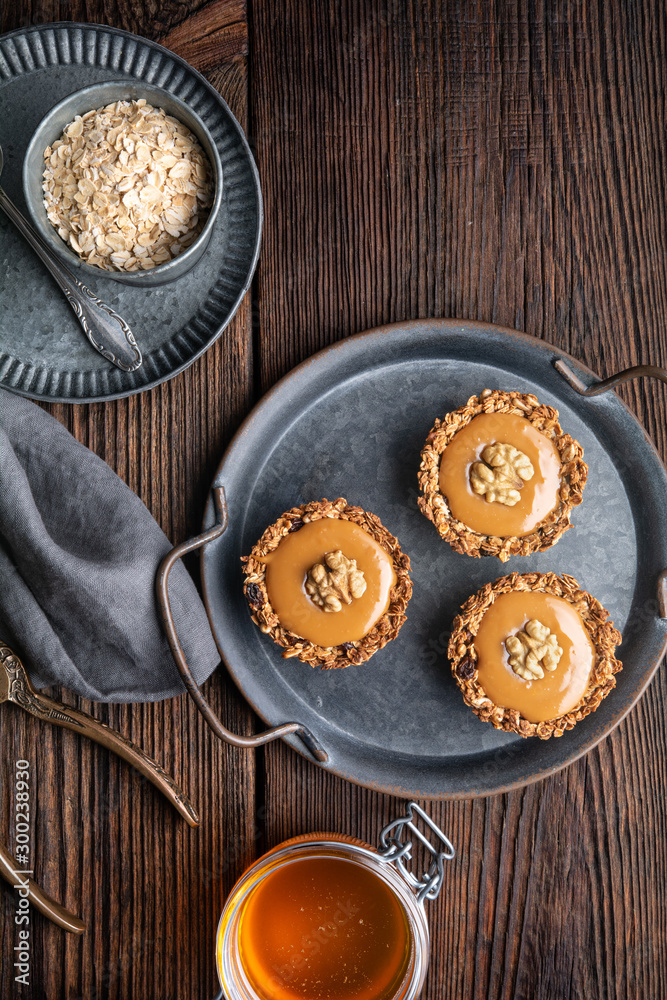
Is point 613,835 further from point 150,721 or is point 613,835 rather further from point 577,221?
point 577,221

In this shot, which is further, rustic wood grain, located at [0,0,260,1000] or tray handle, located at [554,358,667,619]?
rustic wood grain, located at [0,0,260,1000]

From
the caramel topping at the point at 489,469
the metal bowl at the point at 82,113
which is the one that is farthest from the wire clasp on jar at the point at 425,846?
the metal bowl at the point at 82,113

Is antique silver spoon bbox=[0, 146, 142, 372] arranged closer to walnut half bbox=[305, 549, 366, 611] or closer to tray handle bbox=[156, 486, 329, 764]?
tray handle bbox=[156, 486, 329, 764]

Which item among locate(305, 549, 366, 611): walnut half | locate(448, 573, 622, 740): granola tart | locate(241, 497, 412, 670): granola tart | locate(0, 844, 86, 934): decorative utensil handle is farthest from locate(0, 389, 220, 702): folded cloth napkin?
locate(448, 573, 622, 740): granola tart

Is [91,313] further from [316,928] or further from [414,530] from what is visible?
[316,928]

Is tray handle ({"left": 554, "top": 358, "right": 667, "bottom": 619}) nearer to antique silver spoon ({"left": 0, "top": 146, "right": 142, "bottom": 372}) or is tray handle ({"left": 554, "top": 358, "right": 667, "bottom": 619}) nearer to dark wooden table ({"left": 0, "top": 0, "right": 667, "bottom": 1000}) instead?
dark wooden table ({"left": 0, "top": 0, "right": 667, "bottom": 1000})

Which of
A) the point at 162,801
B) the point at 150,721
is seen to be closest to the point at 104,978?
the point at 162,801

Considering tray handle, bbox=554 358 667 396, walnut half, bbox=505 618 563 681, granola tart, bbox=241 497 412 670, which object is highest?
tray handle, bbox=554 358 667 396

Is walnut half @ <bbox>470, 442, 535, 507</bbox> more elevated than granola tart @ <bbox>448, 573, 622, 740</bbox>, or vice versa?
walnut half @ <bbox>470, 442, 535, 507</bbox>
